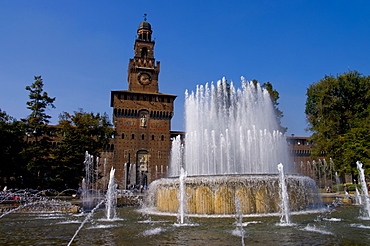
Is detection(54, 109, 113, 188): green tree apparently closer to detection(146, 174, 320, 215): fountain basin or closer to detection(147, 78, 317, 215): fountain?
detection(147, 78, 317, 215): fountain

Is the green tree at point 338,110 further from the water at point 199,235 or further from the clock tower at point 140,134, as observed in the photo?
the clock tower at point 140,134

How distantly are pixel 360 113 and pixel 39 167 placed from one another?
952 inches

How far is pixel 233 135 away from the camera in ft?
53.0

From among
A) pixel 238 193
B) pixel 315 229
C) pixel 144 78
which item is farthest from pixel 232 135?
pixel 144 78

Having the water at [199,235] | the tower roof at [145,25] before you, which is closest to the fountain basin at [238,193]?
the water at [199,235]

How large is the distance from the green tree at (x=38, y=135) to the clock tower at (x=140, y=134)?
1397 cm

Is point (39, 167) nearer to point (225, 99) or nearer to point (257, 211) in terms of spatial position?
point (225, 99)

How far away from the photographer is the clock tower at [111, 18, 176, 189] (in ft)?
117

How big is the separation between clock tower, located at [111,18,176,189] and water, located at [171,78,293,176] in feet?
65.3

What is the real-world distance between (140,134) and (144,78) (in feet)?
28.4

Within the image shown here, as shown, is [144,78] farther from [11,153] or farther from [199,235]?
[199,235]

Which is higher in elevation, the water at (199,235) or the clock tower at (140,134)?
the clock tower at (140,134)

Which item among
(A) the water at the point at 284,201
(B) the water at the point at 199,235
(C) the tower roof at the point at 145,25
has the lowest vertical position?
(B) the water at the point at 199,235

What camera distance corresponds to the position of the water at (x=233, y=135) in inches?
609
